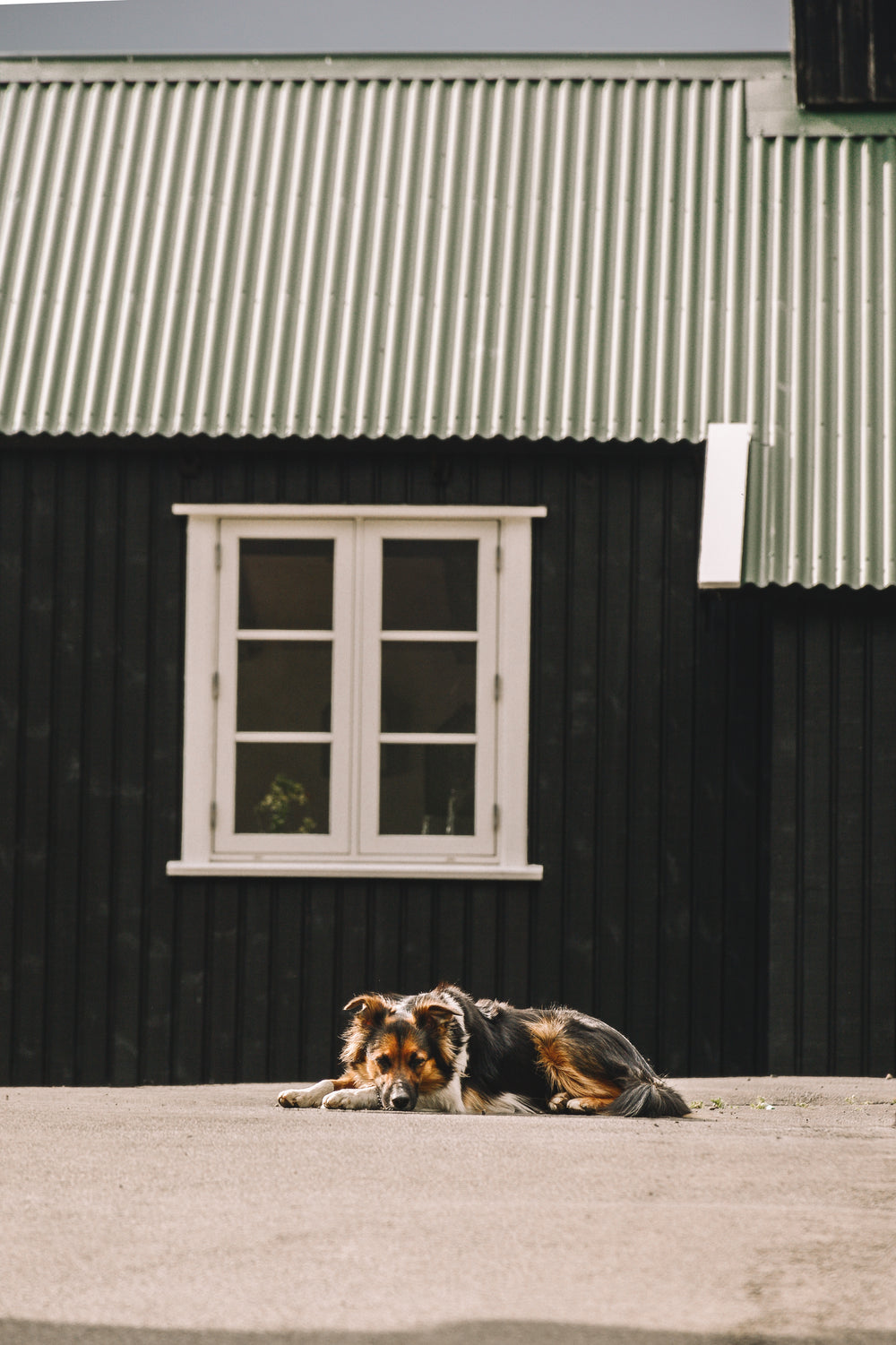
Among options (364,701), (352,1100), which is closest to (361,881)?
(364,701)

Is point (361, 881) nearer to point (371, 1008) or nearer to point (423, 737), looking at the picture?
point (423, 737)

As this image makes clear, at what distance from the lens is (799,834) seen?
773cm

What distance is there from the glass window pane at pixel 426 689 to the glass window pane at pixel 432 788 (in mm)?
162

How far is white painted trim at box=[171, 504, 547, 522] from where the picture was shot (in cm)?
816

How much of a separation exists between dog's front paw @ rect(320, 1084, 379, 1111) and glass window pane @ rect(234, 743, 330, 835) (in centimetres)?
262

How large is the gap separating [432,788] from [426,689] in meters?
0.71

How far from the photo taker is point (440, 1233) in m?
3.76

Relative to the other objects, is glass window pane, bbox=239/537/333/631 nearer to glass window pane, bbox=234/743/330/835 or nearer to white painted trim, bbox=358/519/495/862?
white painted trim, bbox=358/519/495/862

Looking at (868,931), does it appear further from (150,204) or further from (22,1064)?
(150,204)

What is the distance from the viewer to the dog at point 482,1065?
6277 millimetres

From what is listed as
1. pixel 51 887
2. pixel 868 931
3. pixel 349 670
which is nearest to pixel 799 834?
pixel 868 931

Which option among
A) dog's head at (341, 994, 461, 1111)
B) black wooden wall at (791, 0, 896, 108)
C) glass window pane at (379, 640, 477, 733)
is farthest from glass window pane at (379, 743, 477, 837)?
black wooden wall at (791, 0, 896, 108)

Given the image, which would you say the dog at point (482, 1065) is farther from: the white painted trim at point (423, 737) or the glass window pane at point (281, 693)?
the glass window pane at point (281, 693)

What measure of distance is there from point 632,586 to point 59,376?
10.9 feet
